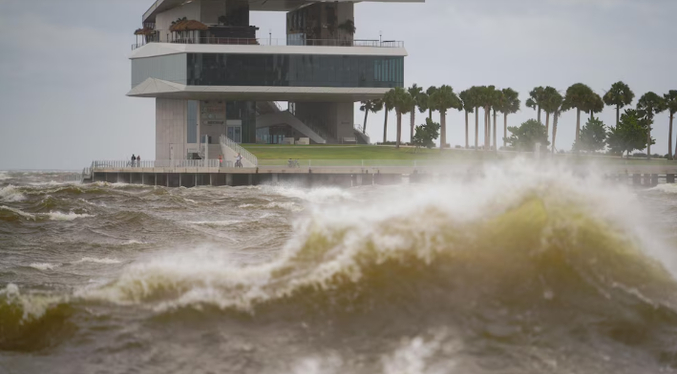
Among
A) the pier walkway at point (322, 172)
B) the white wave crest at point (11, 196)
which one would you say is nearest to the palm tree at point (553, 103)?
the pier walkway at point (322, 172)

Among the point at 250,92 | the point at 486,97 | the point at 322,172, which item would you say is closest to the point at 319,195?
the point at 322,172

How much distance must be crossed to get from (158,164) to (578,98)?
154 feet

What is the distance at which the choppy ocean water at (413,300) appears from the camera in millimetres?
9383

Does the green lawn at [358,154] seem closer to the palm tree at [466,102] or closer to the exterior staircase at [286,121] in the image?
the exterior staircase at [286,121]

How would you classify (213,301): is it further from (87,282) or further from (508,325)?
(87,282)

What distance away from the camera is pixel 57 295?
1095 cm

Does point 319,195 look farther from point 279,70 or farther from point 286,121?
point 286,121

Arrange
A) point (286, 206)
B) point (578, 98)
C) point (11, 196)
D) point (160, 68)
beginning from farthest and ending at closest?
1. point (578, 98)
2. point (160, 68)
3. point (11, 196)
4. point (286, 206)

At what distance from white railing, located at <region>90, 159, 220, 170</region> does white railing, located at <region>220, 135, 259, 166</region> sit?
77.1 inches

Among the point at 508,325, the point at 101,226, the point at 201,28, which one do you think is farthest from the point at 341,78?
the point at 508,325

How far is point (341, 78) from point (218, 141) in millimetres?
14372

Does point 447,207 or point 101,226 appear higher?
point 447,207

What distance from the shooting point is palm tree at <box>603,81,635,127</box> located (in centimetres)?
11725

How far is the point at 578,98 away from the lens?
10256 centimetres
